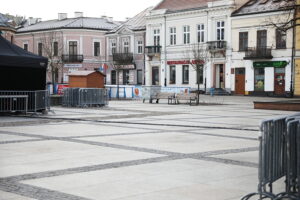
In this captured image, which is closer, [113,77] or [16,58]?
[16,58]

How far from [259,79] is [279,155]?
43.0 meters

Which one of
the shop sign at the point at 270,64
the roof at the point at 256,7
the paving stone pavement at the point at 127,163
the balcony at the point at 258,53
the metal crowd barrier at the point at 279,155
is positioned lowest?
the paving stone pavement at the point at 127,163

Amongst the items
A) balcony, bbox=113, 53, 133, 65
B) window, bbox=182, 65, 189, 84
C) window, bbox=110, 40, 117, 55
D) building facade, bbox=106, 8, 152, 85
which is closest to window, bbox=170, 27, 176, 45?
window, bbox=182, 65, 189, 84

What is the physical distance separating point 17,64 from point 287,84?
101 ft

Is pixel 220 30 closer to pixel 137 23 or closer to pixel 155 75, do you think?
pixel 155 75

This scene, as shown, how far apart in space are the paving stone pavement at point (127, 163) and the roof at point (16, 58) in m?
4.68

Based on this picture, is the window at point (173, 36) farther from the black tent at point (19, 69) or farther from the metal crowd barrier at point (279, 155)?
the metal crowd barrier at point (279, 155)

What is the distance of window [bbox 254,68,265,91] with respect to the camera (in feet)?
158

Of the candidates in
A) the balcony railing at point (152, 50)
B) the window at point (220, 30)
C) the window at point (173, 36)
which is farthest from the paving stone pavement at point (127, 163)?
the balcony railing at point (152, 50)

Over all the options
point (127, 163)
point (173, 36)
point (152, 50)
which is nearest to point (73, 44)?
point (152, 50)

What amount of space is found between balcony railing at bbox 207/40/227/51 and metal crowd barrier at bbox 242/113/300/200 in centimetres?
4511

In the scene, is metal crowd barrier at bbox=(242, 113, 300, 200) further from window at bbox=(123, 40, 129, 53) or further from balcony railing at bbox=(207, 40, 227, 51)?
window at bbox=(123, 40, 129, 53)

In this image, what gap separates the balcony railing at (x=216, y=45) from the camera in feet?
168

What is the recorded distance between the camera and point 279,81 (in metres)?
46.8
